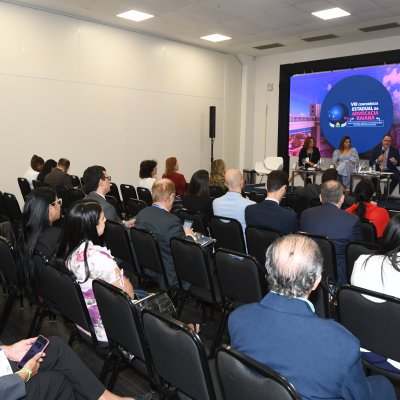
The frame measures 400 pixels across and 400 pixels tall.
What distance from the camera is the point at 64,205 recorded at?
610cm

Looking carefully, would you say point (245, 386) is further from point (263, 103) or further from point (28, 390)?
point (263, 103)

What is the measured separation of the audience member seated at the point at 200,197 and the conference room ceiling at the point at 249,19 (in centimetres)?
419

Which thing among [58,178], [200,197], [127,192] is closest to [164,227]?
[200,197]

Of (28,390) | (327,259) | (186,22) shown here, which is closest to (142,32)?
(186,22)

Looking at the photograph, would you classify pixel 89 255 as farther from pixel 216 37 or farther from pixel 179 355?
pixel 216 37

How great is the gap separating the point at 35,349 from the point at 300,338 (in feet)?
4.22

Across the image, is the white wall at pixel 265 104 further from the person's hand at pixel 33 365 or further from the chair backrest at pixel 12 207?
the person's hand at pixel 33 365

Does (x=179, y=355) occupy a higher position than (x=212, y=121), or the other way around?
(x=212, y=121)

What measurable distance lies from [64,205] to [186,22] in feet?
16.7

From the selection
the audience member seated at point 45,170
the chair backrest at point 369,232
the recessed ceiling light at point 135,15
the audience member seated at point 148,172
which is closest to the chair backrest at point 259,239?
the chair backrest at point 369,232

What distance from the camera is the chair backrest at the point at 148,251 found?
10.6 feet

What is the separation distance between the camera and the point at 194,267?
9.87ft

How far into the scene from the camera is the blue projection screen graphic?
33.6 feet

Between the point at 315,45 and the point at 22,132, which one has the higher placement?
the point at 315,45
